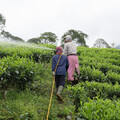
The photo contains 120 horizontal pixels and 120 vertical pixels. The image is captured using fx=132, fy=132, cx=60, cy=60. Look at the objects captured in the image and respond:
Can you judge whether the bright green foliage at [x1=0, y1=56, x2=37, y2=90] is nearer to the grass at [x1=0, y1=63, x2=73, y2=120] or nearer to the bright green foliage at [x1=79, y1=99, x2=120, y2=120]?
the grass at [x1=0, y1=63, x2=73, y2=120]

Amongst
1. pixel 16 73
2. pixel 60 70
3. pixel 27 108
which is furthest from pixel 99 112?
pixel 60 70

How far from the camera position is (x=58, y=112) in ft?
11.6

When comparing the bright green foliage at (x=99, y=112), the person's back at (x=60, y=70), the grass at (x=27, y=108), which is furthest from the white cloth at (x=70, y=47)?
the bright green foliage at (x=99, y=112)

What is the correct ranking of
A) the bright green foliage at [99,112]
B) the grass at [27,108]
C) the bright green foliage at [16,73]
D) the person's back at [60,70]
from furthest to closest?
the person's back at [60,70]
the bright green foliage at [16,73]
the grass at [27,108]
the bright green foliage at [99,112]

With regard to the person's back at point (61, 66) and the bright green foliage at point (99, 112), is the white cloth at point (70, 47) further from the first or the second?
the bright green foliage at point (99, 112)

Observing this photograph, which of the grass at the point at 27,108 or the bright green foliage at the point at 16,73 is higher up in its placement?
the bright green foliage at the point at 16,73

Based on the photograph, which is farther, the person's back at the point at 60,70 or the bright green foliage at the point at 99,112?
the person's back at the point at 60,70

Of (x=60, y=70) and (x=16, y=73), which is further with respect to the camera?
(x=60, y=70)

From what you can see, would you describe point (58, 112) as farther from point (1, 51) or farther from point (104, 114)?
point (1, 51)

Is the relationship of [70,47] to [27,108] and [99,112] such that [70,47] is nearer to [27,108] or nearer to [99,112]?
[27,108]

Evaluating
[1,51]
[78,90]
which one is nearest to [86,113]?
[78,90]

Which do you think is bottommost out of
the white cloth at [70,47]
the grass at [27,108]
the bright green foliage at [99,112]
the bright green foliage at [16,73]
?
the grass at [27,108]

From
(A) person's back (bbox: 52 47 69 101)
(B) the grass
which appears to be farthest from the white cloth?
(B) the grass

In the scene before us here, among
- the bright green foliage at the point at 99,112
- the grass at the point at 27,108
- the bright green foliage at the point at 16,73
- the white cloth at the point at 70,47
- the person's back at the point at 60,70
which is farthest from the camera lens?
the white cloth at the point at 70,47
